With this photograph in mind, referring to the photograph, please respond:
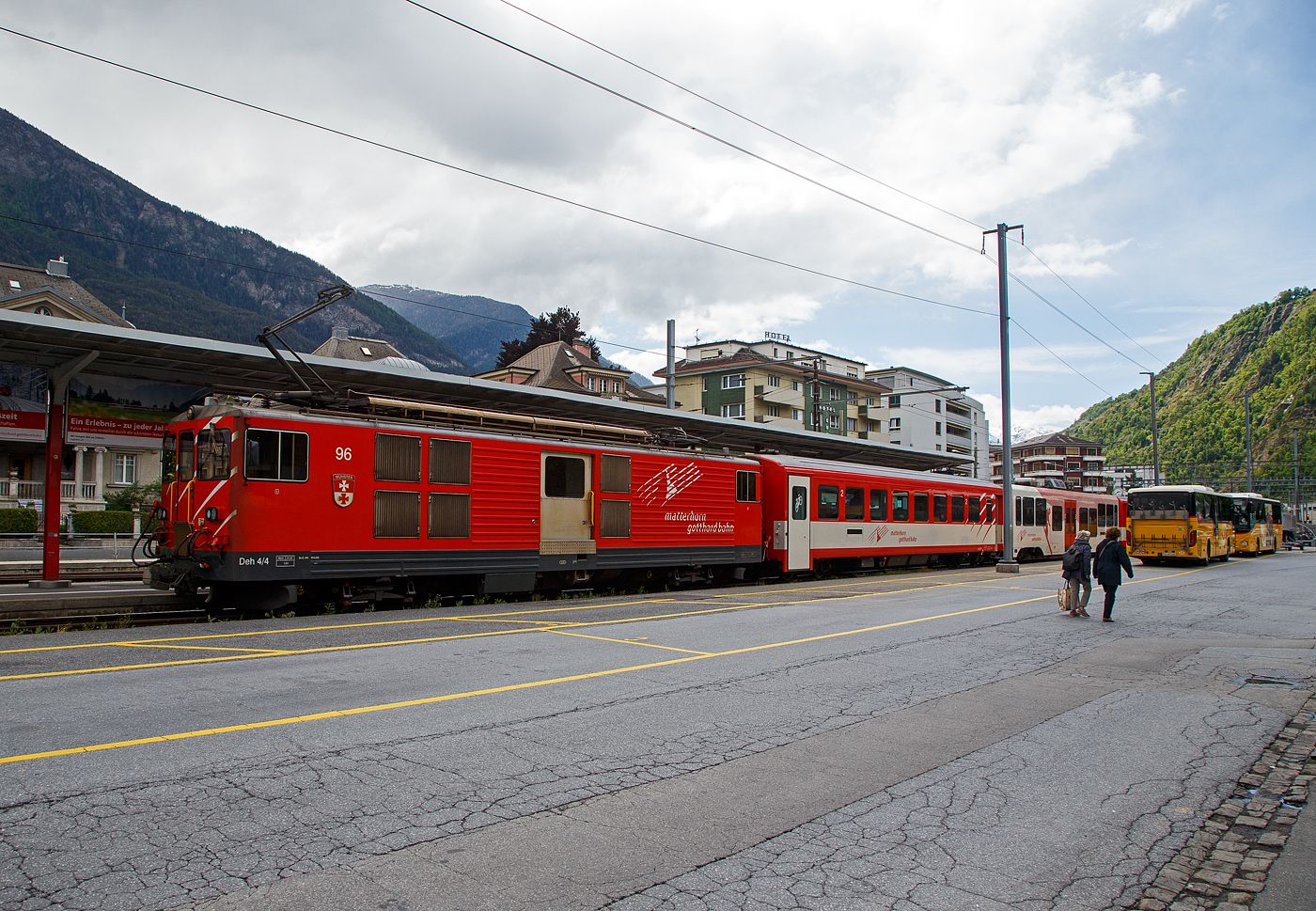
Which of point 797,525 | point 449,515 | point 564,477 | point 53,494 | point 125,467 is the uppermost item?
point 125,467

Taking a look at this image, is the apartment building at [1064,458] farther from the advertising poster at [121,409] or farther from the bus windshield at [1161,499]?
the advertising poster at [121,409]

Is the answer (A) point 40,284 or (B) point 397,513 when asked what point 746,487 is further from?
(A) point 40,284

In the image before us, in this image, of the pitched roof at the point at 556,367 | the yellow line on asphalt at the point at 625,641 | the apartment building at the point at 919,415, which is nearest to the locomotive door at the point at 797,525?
the yellow line on asphalt at the point at 625,641

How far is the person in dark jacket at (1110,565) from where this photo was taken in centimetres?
1409

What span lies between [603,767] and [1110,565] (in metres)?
11.9

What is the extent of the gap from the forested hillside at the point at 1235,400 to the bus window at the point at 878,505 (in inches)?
2408

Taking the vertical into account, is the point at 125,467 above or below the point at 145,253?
below

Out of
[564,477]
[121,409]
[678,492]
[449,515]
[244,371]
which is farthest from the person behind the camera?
[678,492]

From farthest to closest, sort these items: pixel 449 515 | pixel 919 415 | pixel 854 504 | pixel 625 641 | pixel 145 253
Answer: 1. pixel 145 253
2. pixel 919 415
3. pixel 854 504
4. pixel 449 515
5. pixel 625 641

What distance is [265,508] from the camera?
1252 centimetres

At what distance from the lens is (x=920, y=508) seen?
2780 centimetres

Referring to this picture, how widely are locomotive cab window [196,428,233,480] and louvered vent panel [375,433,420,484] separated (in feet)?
7.17

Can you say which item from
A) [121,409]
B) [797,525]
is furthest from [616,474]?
[121,409]

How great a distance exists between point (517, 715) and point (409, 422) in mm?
8613
